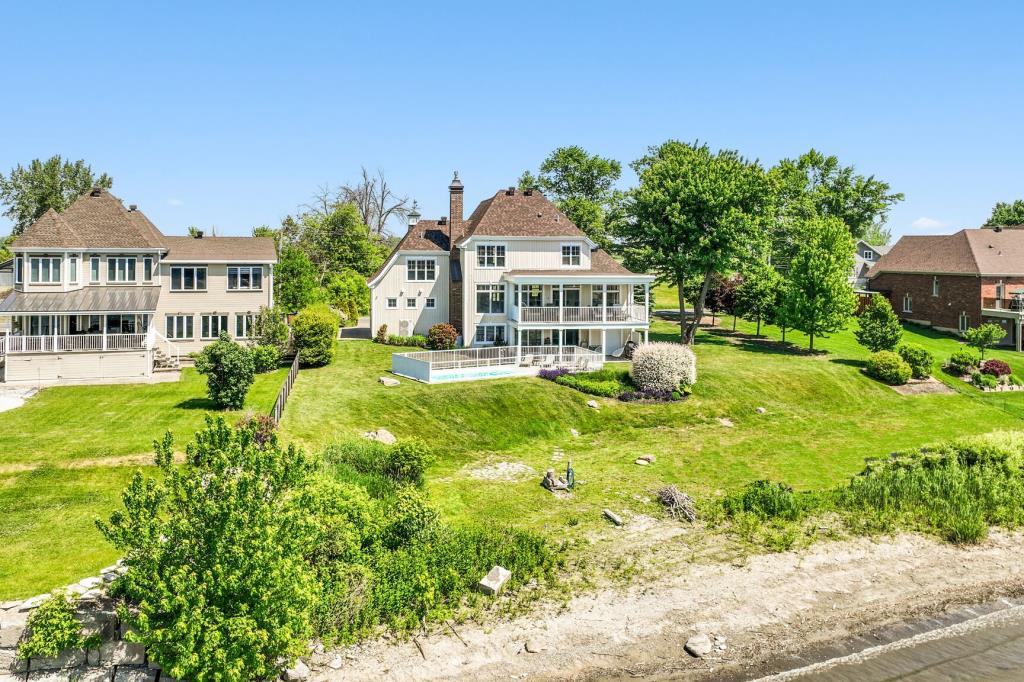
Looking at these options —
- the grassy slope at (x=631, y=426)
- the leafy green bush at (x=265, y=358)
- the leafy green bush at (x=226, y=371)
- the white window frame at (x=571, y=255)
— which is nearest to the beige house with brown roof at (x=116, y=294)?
the leafy green bush at (x=265, y=358)

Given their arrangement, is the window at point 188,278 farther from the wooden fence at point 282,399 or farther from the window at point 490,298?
the window at point 490,298

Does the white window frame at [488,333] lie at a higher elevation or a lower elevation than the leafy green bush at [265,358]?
higher

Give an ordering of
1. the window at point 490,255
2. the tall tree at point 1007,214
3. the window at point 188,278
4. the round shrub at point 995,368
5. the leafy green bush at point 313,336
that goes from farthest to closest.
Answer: the tall tree at point 1007,214
the round shrub at point 995,368
the window at point 490,255
the window at point 188,278
the leafy green bush at point 313,336

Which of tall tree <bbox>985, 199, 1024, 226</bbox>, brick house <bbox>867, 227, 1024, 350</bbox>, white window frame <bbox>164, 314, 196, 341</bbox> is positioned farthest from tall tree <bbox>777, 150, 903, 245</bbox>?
white window frame <bbox>164, 314, 196, 341</bbox>

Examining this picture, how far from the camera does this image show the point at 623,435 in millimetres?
31578

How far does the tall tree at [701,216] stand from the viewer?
143 feet

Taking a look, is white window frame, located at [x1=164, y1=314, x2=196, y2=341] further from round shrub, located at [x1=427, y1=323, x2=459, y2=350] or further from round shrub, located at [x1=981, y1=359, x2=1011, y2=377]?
round shrub, located at [x1=981, y1=359, x2=1011, y2=377]

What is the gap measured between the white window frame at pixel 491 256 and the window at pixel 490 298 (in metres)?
Result: 1.20

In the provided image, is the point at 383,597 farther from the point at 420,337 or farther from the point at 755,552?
the point at 420,337

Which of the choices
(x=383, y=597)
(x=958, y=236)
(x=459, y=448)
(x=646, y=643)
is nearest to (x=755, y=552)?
(x=646, y=643)

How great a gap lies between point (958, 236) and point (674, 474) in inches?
1826

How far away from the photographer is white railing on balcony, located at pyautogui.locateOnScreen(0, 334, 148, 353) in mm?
32375

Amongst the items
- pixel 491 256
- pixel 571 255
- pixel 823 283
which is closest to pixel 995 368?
pixel 823 283

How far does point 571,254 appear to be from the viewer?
42.8 metres
